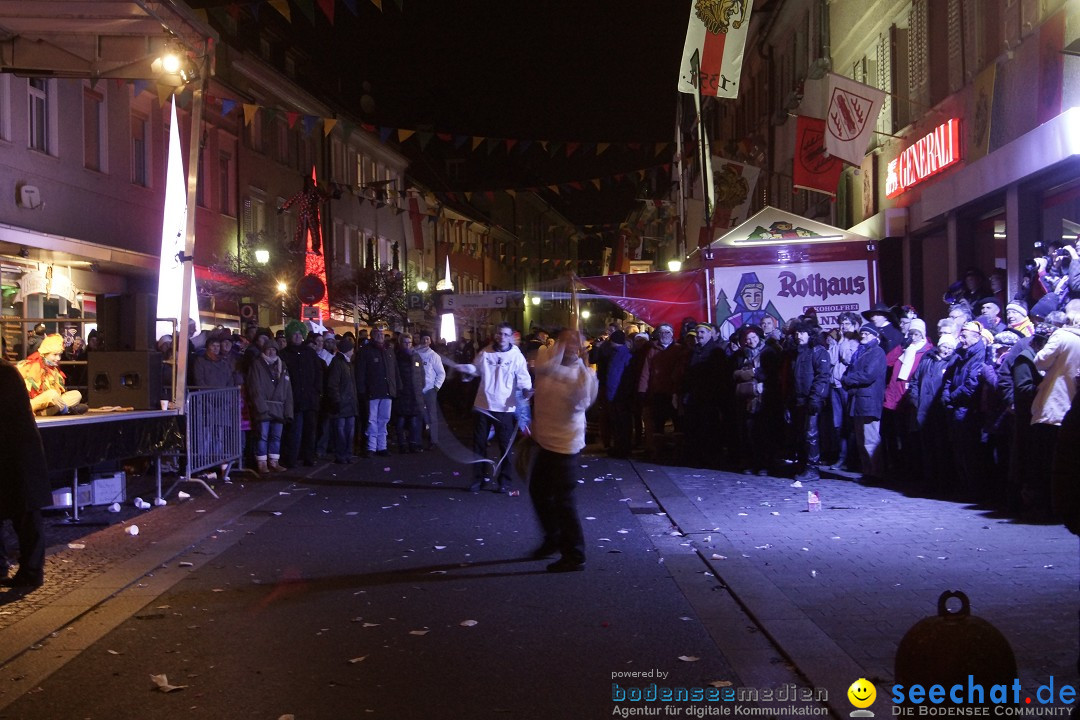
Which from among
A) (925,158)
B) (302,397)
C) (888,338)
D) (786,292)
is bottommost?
(302,397)

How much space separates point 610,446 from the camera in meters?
19.8

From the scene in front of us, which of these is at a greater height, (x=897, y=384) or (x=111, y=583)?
(x=897, y=384)

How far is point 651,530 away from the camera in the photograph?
1059 centimetres

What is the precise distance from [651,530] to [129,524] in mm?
4989

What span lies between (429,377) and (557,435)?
11.3 m

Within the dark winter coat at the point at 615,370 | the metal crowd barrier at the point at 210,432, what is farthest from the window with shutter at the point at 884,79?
the metal crowd barrier at the point at 210,432

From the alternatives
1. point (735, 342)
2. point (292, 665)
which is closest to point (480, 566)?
point (292, 665)

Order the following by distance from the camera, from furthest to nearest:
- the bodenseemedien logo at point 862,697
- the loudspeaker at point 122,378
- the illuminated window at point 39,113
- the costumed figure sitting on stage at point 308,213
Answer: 1. the costumed figure sitting on stage at point 308,213
2. the illuminated window at point 39,113
3. the loudspeaker at point 122,378
4. the bodenseemedien logo at point 862,697

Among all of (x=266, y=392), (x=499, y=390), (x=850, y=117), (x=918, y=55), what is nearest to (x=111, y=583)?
(x=499, y=390)

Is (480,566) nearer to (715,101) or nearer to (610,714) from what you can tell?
(610,714)

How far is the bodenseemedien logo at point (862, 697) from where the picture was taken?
4.95m

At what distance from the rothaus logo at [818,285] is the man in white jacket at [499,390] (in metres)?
5.07

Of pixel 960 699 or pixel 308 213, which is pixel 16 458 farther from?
pixel 308 213

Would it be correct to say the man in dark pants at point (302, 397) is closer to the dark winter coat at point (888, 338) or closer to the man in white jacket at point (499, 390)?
the man in white jacket at point (499, 390)
